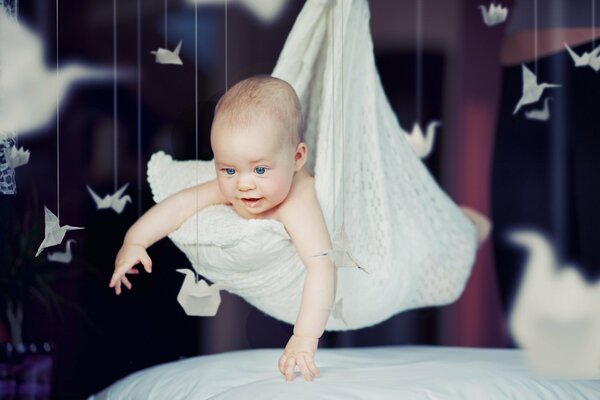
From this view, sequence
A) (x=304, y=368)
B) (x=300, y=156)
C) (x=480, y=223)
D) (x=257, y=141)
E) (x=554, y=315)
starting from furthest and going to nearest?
(x=480, y=223), (x=554, y=315), (x=300, y=156), (x=257, y=141), (x=304, y=368)

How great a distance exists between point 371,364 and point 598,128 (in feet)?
2.46

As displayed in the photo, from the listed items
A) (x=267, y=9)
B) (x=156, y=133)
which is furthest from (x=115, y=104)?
(x=267, y=9)

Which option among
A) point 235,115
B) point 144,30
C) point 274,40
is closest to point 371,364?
point 235,115

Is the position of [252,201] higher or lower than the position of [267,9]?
lower

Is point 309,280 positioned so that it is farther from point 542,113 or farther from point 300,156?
point 542,113

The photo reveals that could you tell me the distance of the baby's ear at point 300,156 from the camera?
1450 mm

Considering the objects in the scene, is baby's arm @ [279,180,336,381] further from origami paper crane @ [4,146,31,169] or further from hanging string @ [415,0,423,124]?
hanging string @ [415,0,423,124]

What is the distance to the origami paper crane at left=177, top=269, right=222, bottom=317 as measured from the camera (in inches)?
52.8

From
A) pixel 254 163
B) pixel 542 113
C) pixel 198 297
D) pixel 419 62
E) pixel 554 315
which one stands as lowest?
pixel 554 315

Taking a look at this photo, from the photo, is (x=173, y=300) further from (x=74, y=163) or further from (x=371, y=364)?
(x=371, y=364)

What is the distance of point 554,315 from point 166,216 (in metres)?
0.91

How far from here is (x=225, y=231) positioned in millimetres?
1405

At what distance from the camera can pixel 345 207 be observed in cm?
149

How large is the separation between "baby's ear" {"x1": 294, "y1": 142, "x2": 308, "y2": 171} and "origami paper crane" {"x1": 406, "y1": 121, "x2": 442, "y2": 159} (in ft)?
2.09
